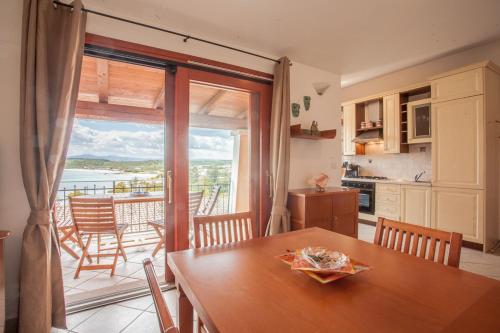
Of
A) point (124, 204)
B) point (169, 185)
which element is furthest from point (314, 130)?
point (124, 204)

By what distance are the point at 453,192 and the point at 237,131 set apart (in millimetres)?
3135

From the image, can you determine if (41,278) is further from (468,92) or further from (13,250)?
(468,92)

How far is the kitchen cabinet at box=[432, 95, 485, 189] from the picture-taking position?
3.22 m

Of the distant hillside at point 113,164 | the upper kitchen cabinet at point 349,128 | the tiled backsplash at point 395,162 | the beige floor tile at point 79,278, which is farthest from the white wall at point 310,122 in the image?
the beige floor tile at point 79,278

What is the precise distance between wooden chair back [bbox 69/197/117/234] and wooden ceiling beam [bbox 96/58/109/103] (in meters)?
1.51

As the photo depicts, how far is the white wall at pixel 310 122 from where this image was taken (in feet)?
11.1

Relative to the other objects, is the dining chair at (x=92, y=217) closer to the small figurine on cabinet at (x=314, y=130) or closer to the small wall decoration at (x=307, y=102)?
the small figurine on cabinet at (x=314, y=130)

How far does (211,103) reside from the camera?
287cm

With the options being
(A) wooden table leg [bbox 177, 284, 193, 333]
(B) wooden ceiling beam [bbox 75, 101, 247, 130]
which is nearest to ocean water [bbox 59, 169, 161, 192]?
(B) wooden ceiling beam [bbox 75, 101, 247, 130]

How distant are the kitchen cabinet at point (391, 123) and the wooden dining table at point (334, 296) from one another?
145 inches

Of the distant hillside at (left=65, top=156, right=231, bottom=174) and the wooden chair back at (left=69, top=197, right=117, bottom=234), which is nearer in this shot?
the wooden chair back at (left=69, top=197, right=117, bottom=234)

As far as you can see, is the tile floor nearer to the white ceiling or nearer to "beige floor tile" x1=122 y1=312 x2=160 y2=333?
"beige floor tile" x1=122 y1=312 x2=160 y2=333

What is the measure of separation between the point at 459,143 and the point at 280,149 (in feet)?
8.41

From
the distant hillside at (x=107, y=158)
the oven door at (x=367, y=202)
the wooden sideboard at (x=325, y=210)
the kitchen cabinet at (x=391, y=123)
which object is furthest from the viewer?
the oven door at (x=367, y=202)
